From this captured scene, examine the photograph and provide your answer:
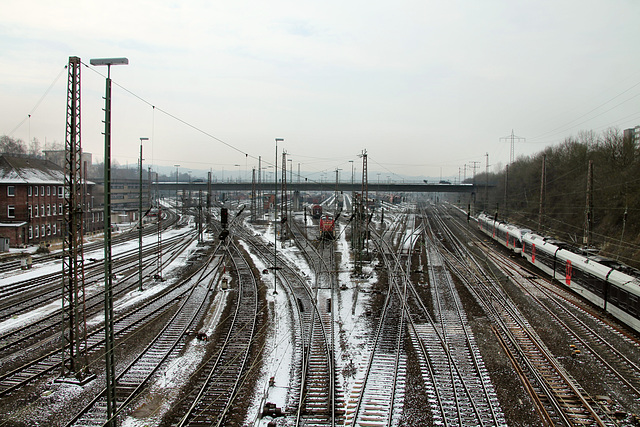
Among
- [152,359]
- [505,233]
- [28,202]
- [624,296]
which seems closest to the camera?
[152,359]

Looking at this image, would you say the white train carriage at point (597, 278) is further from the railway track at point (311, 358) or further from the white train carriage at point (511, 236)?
the railway track at point (311, 358)

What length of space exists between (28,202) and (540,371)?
130 feet

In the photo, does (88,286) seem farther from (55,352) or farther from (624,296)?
(624,296)

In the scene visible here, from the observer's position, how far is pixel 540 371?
12.7 metres

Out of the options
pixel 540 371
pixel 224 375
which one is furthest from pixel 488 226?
pixel 224 375

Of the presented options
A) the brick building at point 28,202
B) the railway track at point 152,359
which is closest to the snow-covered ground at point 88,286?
the railway track at point 152,359

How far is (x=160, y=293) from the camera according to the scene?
21.6 m

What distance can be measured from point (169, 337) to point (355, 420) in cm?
812

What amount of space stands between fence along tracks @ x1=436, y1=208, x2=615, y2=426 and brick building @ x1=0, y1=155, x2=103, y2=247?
31.9 metres

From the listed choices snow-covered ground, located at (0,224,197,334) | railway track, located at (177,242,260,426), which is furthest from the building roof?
railway track, located at (177,242,260,426)

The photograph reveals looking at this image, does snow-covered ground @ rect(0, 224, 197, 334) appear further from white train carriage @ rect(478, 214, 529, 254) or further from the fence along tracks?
white train carriage @ rect(478, 214, 529, 254)

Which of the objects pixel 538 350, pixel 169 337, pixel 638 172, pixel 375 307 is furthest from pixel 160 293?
pixel 638 172

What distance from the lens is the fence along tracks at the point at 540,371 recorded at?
10312 mm

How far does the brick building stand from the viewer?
115 feet
